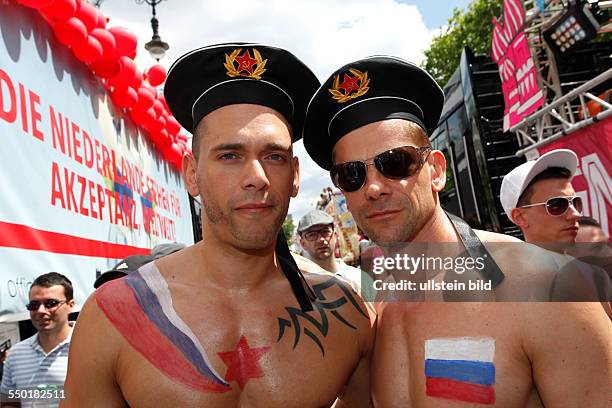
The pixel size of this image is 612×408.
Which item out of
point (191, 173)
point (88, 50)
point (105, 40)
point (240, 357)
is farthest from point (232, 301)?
point (105, 40)

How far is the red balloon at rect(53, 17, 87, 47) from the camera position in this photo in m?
4.79

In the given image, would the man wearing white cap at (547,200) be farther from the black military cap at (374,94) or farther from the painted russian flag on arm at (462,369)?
the painted russian flag on arm at (462,369)

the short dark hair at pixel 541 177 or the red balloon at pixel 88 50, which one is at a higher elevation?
the red balloon at pixel 88 50

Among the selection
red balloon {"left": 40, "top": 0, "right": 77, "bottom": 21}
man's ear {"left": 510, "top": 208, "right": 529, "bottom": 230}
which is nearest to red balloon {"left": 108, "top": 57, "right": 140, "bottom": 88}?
red balloon {"left": 40, "top": 0, "right": 77, "bottom": 21}

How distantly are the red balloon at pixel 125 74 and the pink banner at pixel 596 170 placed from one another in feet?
17.9

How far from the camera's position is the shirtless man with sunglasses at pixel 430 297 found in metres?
1.71

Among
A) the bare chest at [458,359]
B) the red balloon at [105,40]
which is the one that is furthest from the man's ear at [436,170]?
the red balloon at [105,40]

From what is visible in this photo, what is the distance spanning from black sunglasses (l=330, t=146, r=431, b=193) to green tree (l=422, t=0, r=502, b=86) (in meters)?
20.6

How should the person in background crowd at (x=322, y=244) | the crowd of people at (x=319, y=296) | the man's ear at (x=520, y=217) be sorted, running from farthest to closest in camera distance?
the person in background crowd at (x=322, y=244) → the man's ear at (x=520, y=217) → the crowd of people at (x=319, y=296)

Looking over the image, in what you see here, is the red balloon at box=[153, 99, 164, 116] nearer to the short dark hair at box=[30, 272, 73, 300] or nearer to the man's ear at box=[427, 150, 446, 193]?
the short dark hair at box=[30, 272, 73, 300]

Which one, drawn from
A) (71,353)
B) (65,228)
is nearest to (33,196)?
(65,228)

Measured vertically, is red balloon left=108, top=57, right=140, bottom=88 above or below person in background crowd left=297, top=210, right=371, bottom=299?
above

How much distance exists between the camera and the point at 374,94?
87.3 inches

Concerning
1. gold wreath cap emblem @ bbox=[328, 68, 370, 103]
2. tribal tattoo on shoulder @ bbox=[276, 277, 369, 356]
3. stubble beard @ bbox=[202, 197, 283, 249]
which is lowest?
tribal tattoo on shoulder @ bbox=[276, 277, 369, 356]
